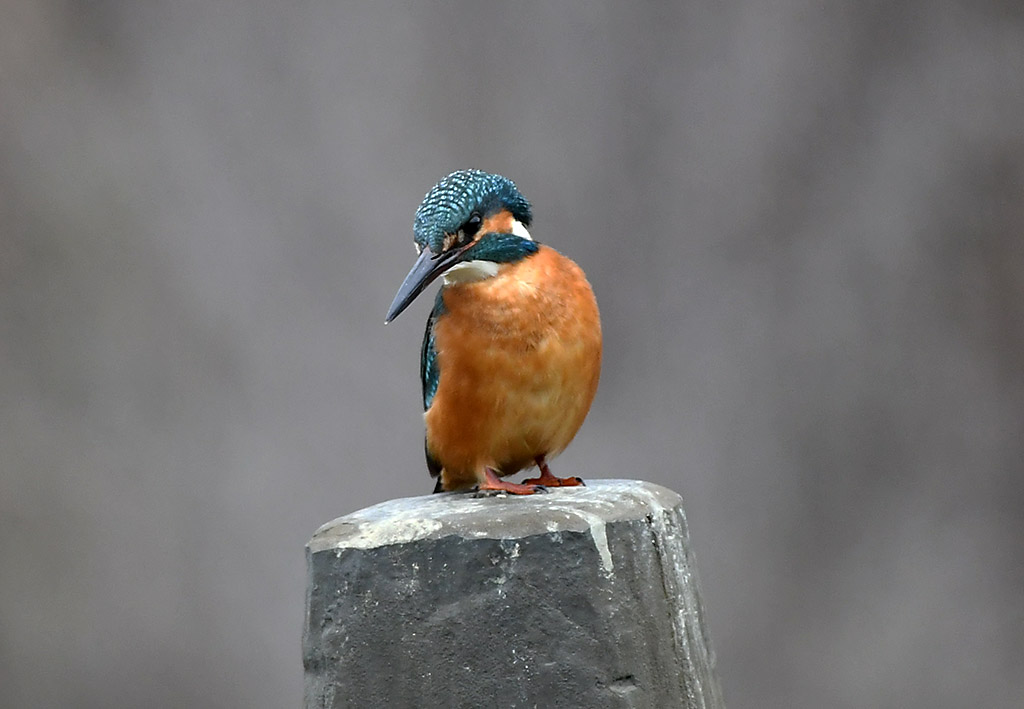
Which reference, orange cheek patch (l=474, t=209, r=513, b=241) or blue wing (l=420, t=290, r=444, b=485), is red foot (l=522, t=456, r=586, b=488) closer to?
blue wing (l=420, t=290, r=444, b=485)

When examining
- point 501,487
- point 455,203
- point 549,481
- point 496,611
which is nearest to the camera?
point 496,611

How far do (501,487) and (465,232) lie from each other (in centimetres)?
42

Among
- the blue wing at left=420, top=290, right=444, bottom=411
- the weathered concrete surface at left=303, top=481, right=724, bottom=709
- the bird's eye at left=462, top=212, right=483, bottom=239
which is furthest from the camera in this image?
the blue wing at left=420, top=290, right=444, bottom=411

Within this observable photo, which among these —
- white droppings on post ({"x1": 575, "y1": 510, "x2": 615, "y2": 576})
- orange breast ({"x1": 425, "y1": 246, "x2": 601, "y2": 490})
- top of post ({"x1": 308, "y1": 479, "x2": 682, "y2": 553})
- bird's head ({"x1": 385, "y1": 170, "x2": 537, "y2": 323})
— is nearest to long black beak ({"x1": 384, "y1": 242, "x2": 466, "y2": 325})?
bird's head ({"x1": 385, "y1": 170, "x2": 537, "y2": 323})

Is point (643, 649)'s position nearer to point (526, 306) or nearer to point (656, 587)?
point (656, 587)

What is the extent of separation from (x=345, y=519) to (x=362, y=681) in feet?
0.86

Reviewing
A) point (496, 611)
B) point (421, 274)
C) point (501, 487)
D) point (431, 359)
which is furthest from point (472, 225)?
point (496, 611)

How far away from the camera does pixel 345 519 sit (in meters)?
1.87

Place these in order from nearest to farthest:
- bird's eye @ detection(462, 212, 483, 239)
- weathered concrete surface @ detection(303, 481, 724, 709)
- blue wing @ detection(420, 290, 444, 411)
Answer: weathered concrete surface @ detection(303, 481, 724, 709)
bird's eye @ detection(462, 212, 483, 239)
blue wing @ detection(420, 290, 444, 411)

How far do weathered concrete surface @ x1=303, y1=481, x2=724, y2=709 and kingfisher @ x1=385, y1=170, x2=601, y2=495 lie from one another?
0.20 metres

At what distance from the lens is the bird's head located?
1788 mm

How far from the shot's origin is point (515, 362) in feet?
6.22

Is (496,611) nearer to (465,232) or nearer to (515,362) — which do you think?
(515,362)

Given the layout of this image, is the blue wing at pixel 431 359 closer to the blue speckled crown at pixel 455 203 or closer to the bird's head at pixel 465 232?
the bird's head at pixel 465 232
